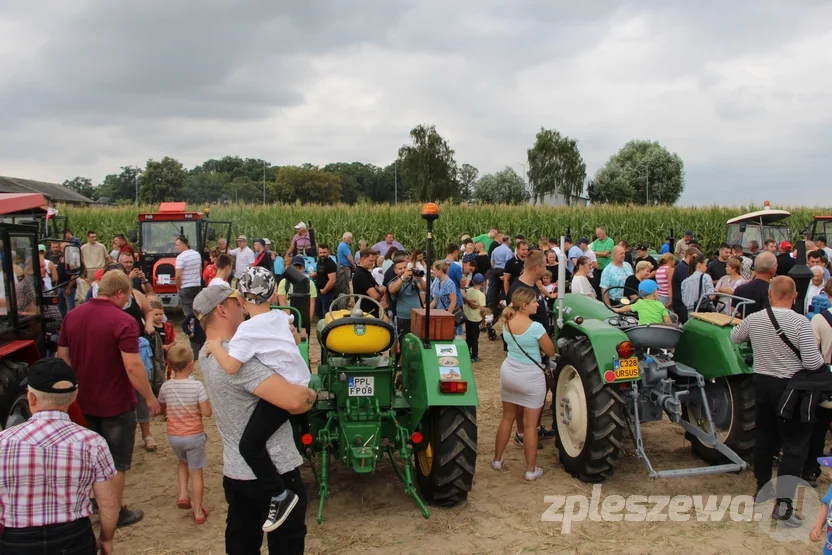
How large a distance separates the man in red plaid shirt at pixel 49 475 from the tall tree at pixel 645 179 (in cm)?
5434

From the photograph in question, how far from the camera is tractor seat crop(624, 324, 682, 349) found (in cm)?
505

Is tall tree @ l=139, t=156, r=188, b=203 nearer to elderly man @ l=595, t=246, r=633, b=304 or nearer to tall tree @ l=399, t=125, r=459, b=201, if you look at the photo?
tall tree @ l=399, t=125, r=459, b=201

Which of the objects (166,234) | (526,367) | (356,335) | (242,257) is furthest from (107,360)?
(166,234)

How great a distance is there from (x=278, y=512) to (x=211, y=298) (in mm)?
1003

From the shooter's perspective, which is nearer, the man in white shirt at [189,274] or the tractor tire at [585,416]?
the tractor tire at [585,416]

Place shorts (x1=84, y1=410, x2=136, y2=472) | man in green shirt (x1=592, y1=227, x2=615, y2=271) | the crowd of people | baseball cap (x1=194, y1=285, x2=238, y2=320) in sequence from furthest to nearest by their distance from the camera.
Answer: man in green shirt (x1=592, y1=227, x2=615, y2=271) < shorts (x1=84, y1=410, x2=136, y2=472) < baseball cap (x1=194, y1=285, x2=238, y2=320) < the crowd of people

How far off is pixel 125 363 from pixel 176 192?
4942cm

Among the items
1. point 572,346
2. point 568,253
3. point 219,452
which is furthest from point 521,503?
point 568,253

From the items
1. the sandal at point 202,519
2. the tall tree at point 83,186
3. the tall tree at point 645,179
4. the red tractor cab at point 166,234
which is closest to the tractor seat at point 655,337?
the sandal at point 202,519

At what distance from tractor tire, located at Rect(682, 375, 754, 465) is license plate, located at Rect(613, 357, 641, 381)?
920 mm

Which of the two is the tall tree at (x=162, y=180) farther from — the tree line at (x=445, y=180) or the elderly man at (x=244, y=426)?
the elderly man at (x=244, y=426)

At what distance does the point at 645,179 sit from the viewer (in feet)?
179

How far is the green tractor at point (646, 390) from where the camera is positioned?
480cm

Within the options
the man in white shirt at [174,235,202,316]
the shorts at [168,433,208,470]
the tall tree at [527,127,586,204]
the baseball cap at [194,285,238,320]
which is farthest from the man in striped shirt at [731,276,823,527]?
the tall tree at [527,127,586,204]
